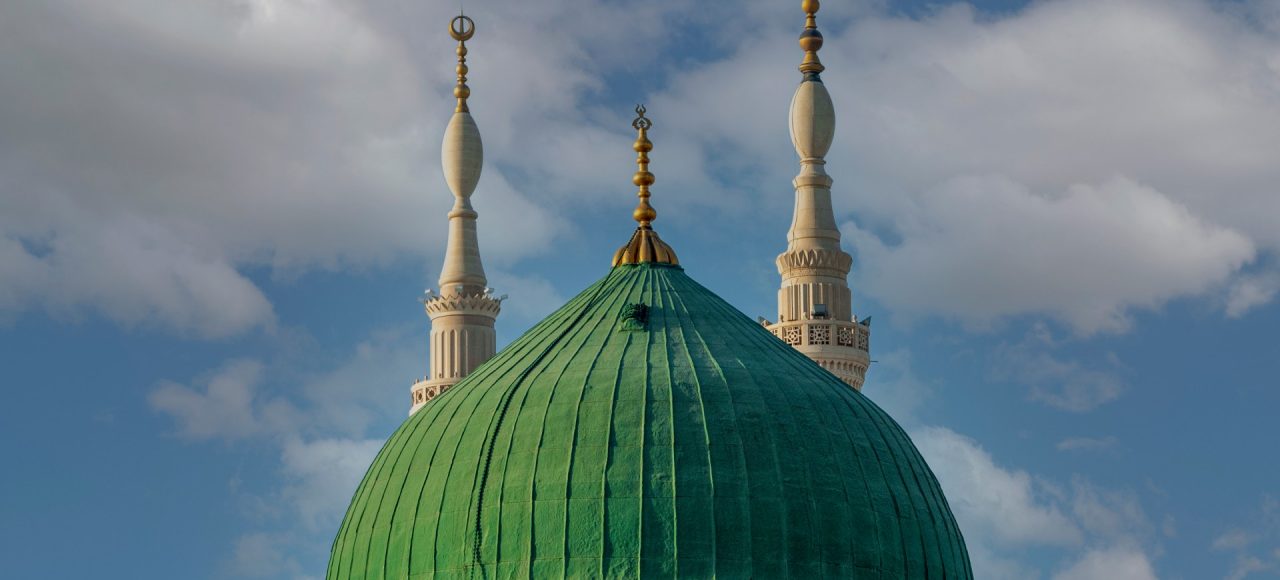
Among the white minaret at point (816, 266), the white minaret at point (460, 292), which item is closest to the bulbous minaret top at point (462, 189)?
the white minaret at point (460, 292)

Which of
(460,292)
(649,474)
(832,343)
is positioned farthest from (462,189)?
(649,474)

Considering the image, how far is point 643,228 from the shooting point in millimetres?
31266

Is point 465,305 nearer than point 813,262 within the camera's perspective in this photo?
No

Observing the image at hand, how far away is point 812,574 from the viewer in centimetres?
2591

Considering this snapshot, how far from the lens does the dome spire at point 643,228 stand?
30.8 metres

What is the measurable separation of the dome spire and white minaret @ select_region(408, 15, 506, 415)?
752 cm

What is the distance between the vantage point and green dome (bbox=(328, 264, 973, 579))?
25.8 meters

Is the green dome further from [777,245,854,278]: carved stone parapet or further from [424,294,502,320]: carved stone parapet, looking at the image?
[424,294,502,320]: carved stone parapet

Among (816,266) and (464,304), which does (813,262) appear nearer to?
(816,266)

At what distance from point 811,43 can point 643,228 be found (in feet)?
23.4

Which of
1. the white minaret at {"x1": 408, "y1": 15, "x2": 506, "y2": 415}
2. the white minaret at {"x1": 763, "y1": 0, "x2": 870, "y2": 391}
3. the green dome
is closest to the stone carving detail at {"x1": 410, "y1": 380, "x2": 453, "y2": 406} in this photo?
the white minaret at {"x1": 408, "y1": 15, "x2": 506, "y2": 415}

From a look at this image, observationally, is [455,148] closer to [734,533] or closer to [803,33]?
[803,33]

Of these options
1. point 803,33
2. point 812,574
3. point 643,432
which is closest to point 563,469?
point 643,432

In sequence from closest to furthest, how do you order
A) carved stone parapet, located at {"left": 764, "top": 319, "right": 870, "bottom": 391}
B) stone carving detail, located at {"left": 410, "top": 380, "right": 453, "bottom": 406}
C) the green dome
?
A: the green dome → carved stone parapet, located at {"left": 764, "top": 319, "right": 870, "bottom": 391} → stone carving detail, located at {"left": 410, "top": 380, "right": 453, "bottom": 406}
